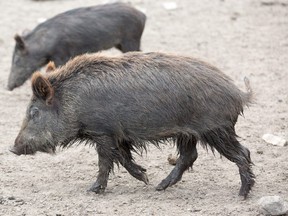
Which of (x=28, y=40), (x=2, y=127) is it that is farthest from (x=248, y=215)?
(x=28, y=40)

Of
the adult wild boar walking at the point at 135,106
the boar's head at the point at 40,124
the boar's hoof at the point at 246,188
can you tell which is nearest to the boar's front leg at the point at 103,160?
the adult wild boar walking at the point at 135,106

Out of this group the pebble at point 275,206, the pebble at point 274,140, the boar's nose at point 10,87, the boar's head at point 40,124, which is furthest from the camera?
the boar's nose at point 10,87

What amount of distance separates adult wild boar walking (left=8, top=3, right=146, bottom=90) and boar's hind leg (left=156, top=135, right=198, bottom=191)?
136 inches

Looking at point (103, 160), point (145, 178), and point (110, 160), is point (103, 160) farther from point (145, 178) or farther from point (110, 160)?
point (145, 178)

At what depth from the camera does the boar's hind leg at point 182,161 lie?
20.7ft

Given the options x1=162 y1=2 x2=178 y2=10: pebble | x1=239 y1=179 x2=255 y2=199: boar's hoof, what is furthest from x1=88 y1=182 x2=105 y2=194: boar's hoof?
x1=162 y1=2 x2=178 y2=10: pebble

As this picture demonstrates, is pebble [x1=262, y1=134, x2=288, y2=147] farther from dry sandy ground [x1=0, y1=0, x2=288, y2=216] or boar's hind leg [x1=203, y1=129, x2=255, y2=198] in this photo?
boar's hind leg [x1=203, y1=129, x2=255, y2=198]

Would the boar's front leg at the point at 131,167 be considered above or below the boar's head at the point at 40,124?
below

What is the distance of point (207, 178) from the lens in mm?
6539

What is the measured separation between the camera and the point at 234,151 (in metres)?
6.06

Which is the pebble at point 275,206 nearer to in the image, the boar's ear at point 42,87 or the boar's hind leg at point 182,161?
the boar's hind leg at point 182,161

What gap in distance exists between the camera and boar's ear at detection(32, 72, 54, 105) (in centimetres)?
607

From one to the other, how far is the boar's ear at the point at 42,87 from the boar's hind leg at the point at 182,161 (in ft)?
3.90

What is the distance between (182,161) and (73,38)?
3.69 meters
